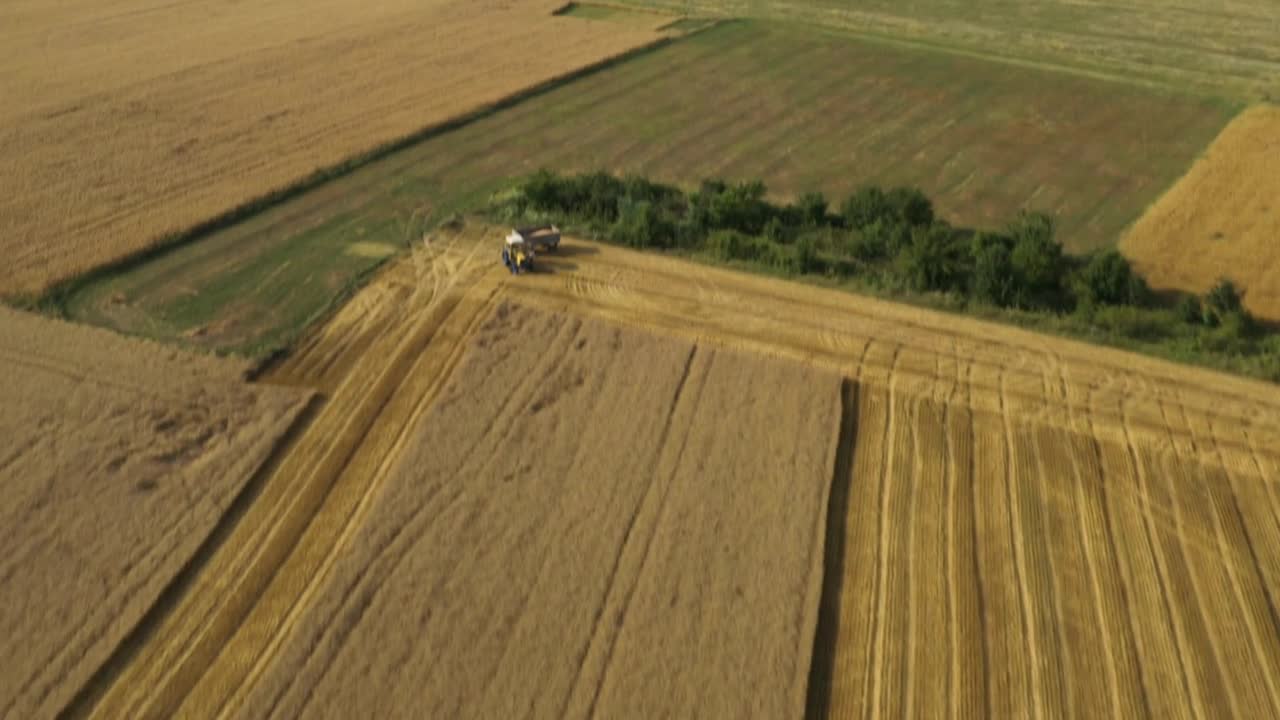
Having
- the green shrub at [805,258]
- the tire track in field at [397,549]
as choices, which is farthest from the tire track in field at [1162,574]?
the tire track in field at [397,549]

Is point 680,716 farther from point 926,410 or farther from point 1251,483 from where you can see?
point 1251,483

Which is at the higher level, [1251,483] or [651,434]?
[651,434]

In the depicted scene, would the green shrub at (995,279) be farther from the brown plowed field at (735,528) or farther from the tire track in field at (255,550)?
the tire track in field at (255,550)

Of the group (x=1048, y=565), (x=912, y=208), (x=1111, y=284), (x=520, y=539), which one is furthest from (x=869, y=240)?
(x=520, y=539)

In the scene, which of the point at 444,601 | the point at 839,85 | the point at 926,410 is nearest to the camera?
the point at 444,601

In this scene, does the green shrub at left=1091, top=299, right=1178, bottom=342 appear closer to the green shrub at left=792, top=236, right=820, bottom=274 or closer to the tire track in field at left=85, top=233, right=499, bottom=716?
the green shrub at left=792, top=236, right=820, bottom=274

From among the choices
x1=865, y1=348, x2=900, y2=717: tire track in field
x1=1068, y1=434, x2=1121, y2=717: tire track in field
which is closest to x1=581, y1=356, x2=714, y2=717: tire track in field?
x1=865, y1=348, x2=900, y2=717: tire track in field

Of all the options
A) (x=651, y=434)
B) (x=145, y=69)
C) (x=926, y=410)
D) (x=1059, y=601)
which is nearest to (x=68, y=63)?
(x=145, y=69)
